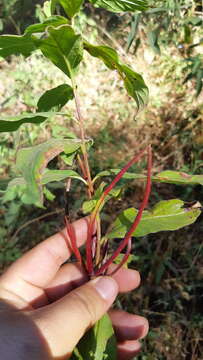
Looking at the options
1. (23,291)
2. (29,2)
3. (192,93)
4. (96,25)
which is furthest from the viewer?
(29,2)

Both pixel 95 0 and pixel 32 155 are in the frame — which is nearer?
pixel 32 155

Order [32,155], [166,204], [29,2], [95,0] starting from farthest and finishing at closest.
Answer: [29,2], [166,204], [95,0], [32,155]

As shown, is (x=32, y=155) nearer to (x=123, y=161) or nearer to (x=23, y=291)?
(x=23, y=291)

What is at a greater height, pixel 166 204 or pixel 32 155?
pixel 32 155

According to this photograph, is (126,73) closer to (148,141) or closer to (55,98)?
(55,98)

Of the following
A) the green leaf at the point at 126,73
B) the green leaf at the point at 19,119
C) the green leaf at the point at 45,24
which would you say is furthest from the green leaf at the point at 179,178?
the green leaf at the point at 45,24

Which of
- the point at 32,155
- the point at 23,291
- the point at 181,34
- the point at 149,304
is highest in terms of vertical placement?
the point at 181,34

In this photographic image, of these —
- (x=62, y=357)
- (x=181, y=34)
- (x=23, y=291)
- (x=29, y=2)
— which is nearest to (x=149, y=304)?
(x=23, y=291)

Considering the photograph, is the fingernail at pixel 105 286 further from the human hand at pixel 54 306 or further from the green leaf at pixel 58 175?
the green leaf at pixel 58 175

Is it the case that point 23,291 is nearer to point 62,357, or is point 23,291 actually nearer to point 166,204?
point 62,357
